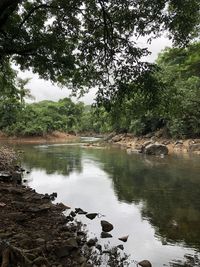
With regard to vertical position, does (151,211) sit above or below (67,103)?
below

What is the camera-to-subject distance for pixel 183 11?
7621 mm

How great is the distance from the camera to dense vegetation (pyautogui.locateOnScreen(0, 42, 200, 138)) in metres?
8.04

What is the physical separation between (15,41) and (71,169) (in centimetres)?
1367

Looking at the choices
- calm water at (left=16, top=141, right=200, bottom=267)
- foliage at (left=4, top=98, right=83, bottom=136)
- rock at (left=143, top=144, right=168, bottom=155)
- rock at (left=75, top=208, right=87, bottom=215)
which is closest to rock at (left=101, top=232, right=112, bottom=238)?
calm water at (left=16, top=141, right=200, bottom=267)

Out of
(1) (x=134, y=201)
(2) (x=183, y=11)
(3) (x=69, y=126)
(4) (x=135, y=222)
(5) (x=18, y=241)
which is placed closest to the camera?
(5) (x=18, y=241)

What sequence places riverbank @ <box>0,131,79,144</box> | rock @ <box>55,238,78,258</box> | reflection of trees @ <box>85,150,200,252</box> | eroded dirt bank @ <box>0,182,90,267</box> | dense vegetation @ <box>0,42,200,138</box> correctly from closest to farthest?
eroded dirt bank @ <box>0,182,90,267</box> → rock @ <box>55,238,78,258</box> → dense vegetation @ <box>0,42,200,138</box> → reflection of trees @ <box>85,150,200,252</box> → riverbank @ <box>0,131,79,144</box>

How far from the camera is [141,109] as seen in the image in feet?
27.7

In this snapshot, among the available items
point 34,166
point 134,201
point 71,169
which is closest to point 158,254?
point 134,201

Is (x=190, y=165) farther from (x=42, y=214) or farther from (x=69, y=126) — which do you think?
(x=69, y=126)

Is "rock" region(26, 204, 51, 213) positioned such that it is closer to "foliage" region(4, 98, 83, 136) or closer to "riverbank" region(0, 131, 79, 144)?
"foliage" region(4, 98, 83, 136)

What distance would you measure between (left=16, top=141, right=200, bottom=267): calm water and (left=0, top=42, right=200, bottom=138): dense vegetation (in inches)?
120

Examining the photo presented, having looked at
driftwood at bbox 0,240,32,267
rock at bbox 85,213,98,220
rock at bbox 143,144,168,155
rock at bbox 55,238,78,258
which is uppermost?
rock at bbox 143,144,168,155

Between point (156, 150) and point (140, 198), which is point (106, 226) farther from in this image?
point (156, 150)

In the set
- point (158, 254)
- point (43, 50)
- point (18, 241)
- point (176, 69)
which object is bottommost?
point (158, 254)
